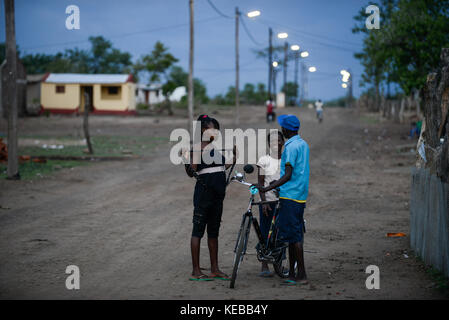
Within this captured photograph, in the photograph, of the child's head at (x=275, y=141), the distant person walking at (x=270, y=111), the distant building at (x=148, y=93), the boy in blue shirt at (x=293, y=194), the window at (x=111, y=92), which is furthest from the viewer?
the distant building at (x=148, y=93)

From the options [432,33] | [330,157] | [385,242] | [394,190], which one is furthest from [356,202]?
[432,33]

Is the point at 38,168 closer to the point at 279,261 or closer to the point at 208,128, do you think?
the point at 208,128

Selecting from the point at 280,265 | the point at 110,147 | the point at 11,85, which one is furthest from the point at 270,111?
the point at 280,265

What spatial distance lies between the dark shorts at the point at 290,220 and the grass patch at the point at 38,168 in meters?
10.8

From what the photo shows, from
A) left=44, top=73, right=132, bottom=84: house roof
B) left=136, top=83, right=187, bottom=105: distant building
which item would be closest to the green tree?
left=136, top=83, right=187, bottom=105: distant building

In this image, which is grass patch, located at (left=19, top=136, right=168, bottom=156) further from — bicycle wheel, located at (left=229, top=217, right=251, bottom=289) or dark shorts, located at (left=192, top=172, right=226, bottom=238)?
bicycle wheel, located at (left=229, top=217, right=251, bottom=289)

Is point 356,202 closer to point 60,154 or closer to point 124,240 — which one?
point 124,240

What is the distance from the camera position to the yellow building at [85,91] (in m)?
47.4

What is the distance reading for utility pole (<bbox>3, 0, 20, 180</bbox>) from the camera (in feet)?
44.2

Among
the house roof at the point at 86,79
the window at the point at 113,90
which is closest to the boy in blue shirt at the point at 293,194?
the house roof at the point at 86,79

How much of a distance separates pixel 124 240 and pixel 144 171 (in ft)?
28.3

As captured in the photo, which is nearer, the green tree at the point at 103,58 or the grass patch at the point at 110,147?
the grass patch at the point at 110,147

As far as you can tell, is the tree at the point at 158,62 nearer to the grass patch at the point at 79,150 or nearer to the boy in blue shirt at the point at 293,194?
the grass patch at the point at 79,150

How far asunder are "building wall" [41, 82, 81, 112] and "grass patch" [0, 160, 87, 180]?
3083cm
